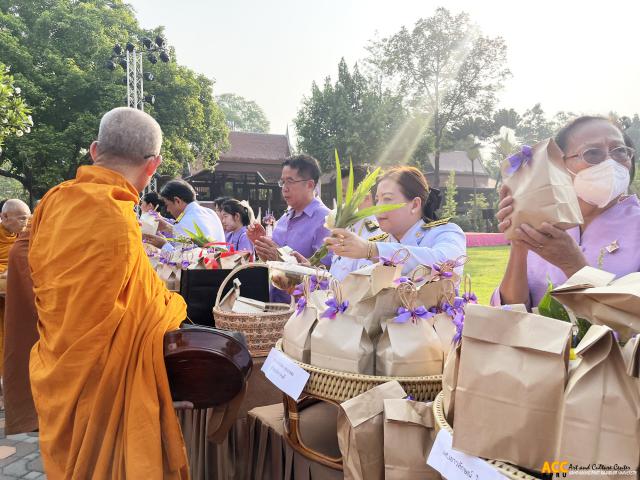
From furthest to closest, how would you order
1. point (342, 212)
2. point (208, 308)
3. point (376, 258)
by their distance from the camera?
point (208, 308), point (342, 212), point (376, 258)

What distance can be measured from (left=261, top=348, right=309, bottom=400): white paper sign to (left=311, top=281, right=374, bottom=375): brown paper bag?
6cm

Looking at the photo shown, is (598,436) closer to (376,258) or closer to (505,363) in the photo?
(505,363)

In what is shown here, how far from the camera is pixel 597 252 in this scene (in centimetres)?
144

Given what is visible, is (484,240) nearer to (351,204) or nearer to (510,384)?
(351,204)

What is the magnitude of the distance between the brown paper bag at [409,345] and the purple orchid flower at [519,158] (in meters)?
0.45

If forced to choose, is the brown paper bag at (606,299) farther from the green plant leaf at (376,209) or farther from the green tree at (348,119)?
the green tree at (348,119)

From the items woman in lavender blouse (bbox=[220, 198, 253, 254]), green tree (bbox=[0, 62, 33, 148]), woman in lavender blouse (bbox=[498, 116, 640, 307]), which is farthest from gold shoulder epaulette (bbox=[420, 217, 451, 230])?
green tree (bbox=[0, 62, 33, 148])

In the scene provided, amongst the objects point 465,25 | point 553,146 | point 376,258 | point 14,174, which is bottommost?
point 376,258

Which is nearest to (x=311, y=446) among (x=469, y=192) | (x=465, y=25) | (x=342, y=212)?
(x=342, y=212)

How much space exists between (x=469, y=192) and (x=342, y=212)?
114 feet

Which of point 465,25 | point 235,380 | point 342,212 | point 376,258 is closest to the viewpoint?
point 235,380

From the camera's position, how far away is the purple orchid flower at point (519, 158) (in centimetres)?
105

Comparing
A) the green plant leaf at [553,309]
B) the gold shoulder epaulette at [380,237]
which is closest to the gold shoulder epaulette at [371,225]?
the gold shoulder epaulette at [380,237]

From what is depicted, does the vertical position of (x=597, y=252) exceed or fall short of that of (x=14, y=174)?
it falls short
